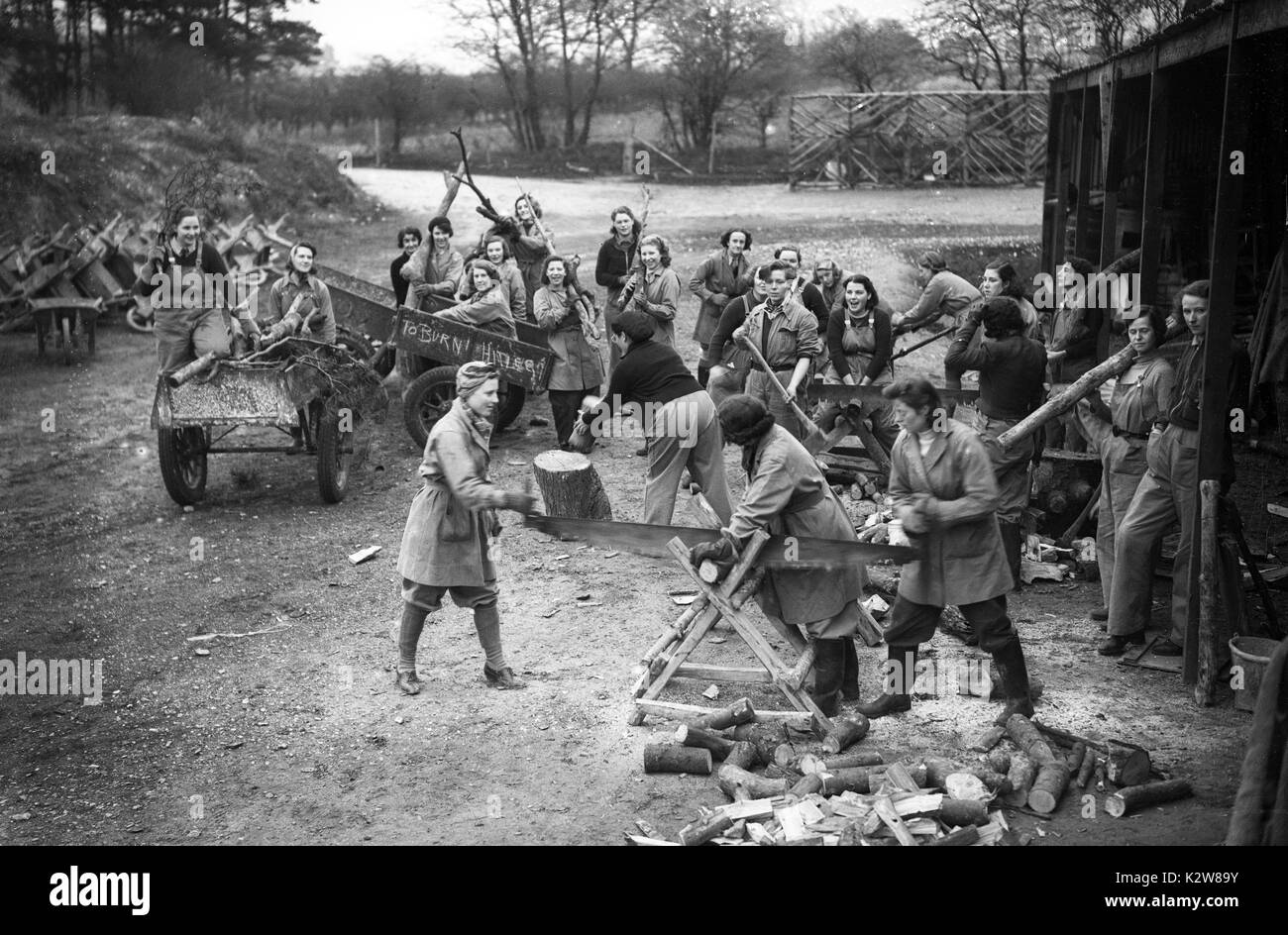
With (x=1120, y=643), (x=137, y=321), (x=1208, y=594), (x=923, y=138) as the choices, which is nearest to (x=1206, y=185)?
(x=1120, y=643)

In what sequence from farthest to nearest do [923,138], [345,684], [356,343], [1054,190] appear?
[923,138]
[1054,190]
[356,343]
[345,684]

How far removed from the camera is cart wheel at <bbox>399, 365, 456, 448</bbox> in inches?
445

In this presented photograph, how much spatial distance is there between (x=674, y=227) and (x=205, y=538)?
47.8 feet

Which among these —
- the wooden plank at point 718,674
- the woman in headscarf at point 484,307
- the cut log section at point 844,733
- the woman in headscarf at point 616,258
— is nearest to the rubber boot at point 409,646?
the wooden plank at point 718,674

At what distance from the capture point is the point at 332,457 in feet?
34.2

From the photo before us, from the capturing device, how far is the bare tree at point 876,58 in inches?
1452

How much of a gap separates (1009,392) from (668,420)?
91.2 inches

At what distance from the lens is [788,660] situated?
751 cm

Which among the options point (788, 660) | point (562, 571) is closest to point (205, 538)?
point (562, 571)

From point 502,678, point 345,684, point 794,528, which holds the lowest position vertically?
point 345,684

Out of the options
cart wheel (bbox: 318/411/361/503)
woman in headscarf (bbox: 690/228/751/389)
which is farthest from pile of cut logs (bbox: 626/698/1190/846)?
→ woman in headscarf (bbox: 690/228/751/389)

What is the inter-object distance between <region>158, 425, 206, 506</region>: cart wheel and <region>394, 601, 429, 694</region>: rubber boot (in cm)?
388

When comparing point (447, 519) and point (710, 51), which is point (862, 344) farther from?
point (710, 51)

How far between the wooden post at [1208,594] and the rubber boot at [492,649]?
3671 mm
